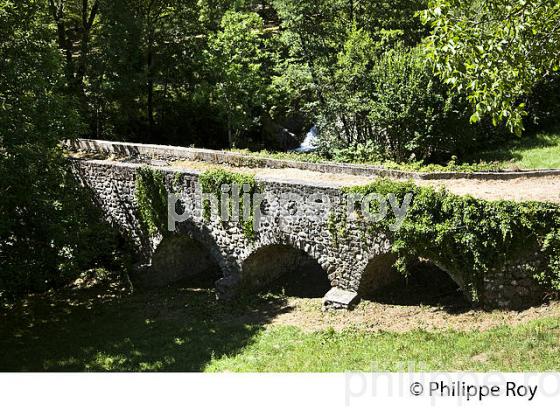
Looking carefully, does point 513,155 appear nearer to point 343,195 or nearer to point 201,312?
point 343,195

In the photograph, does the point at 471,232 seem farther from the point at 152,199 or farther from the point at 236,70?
the point at 236,70

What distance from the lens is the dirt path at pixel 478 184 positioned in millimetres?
13492

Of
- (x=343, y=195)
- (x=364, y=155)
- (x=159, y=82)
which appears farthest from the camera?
(x=159, y=82)

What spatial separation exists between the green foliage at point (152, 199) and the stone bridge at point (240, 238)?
217 mm

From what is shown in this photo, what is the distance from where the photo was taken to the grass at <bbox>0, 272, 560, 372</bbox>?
10523mm

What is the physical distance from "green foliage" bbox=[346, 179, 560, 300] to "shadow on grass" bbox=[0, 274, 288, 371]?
4156mm

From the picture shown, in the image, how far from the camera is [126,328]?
1527 cm

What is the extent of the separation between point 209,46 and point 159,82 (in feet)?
13.2

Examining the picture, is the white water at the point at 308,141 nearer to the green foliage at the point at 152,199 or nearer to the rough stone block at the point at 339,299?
the green foliage at the point at 152,199

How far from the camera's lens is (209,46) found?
25281 millimetres

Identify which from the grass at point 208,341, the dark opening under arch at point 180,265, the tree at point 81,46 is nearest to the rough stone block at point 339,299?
the grass at point 208,341

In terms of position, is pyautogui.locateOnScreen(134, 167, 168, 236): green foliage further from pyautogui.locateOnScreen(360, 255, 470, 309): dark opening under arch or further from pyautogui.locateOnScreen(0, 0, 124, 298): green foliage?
pyautogui.locateOnScreen(360, 255, 470, 309): dark opening under arch

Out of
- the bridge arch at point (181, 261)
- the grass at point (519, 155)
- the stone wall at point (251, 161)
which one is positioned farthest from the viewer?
the grass at point (519, 155)

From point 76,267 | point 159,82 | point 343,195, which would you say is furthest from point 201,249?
point 159,82
